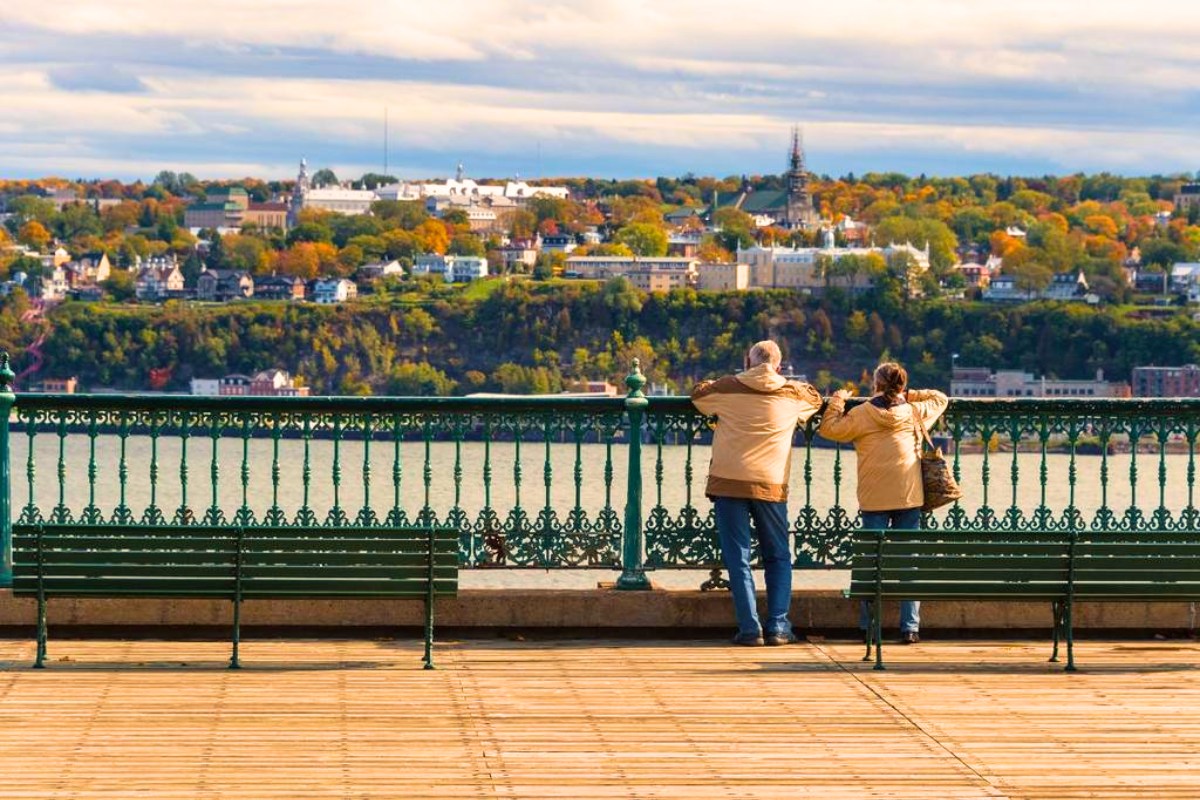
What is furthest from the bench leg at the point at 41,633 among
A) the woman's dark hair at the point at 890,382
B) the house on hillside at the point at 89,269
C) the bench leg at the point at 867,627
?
the house on hillside at the point at 89,269

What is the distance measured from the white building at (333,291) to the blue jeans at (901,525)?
118640 mm

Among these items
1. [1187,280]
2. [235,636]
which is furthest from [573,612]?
[1187,280]

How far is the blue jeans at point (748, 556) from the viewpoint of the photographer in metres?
9.93

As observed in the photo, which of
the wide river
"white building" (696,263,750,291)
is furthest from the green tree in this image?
the wide river

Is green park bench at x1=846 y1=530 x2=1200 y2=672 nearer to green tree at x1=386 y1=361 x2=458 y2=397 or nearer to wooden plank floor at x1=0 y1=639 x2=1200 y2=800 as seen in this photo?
wooden plank floor at x1=0 y1=639 x2=1200 y2=800

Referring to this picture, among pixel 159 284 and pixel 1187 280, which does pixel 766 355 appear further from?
pixel 159 284

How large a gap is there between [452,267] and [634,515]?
139 meters

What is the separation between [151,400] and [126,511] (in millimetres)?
509

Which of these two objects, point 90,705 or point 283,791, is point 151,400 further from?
point 283,791

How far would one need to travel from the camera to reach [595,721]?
8.39m

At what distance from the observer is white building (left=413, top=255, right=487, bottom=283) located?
14475 cm

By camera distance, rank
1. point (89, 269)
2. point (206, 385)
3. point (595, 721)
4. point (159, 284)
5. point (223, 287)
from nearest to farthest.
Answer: point (595, 721), point (206, 385), point (159, 284), point (223, 287), point (89, 269)

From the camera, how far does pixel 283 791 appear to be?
733 cm

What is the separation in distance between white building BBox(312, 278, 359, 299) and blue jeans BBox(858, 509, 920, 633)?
11864 centimetres
